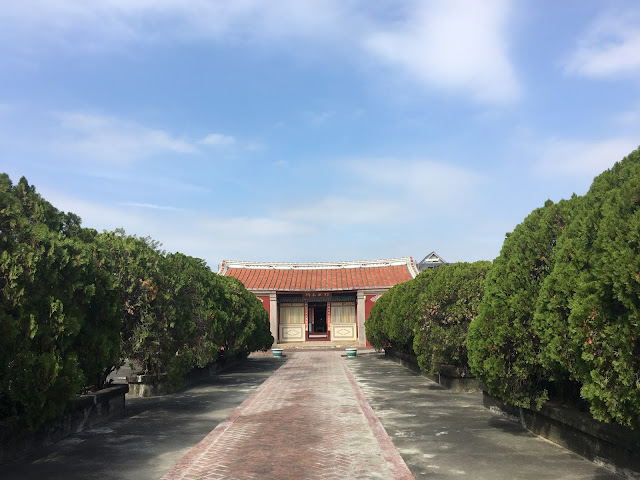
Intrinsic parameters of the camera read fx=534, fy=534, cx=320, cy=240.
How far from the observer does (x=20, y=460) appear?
7098 millimetres

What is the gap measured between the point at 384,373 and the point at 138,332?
965cm

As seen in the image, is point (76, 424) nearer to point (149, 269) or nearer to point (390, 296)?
point (149, 269)

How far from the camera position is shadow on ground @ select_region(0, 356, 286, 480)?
262 inches

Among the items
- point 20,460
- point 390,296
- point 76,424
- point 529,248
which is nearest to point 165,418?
point 76,424

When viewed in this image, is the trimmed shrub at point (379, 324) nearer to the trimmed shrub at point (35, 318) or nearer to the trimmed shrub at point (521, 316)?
the trimmed shrub at point (521, 316)

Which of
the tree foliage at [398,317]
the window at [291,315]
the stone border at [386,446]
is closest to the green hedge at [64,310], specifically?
the stone border at [386,446]

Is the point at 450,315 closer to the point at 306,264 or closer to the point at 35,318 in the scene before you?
the point at 35,318

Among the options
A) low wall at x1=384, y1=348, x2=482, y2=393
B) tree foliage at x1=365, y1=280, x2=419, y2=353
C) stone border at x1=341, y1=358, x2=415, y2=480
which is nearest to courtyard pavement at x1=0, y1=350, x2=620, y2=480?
stone border at x1=341, y1=358, x2=415, y2=480

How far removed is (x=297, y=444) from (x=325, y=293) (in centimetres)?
2924

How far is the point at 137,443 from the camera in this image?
819 centimetres

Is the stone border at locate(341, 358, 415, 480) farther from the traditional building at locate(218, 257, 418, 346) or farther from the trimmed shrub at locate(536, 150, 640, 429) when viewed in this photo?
the traditional building at locate(218, 257, 418, 346)

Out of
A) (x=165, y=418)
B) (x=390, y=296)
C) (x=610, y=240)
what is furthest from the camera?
(x=390, y=296)

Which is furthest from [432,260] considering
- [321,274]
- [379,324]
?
[379,324]

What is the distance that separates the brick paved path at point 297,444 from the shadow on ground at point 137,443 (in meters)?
0.33
